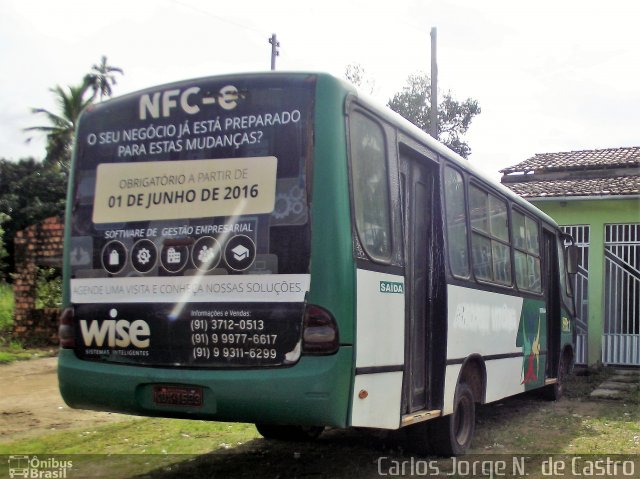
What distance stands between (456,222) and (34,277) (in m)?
10.2

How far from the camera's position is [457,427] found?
6941 millimetres

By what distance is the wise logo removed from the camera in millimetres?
5051

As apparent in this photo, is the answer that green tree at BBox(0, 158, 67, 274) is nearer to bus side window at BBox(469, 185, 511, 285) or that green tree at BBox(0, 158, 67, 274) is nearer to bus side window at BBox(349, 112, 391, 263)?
bus side window at BBox(469, 185, 511, 285)

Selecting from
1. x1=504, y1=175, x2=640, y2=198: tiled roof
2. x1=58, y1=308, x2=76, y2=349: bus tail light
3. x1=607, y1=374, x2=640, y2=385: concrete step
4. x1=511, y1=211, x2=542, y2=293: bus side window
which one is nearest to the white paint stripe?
x1=58, y1=308, x2=76, y2=349: bus tail light

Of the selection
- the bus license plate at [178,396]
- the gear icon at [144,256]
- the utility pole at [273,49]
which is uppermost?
the utility pole at [273,49]

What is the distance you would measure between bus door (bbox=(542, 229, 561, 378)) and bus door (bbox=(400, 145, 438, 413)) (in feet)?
16.1

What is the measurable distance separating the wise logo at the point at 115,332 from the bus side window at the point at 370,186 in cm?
160

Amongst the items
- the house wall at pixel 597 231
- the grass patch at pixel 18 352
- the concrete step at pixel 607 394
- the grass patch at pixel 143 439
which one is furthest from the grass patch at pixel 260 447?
the house wall at pixel 597 231

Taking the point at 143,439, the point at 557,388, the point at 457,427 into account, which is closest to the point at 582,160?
the point at 557,388

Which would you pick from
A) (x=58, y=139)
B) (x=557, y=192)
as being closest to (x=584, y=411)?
(x=557, y=192)

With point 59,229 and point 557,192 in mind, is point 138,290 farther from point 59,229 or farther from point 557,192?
point 557,192

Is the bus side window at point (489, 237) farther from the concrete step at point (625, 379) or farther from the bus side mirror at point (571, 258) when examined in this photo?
the concrete step at point (625, 379)

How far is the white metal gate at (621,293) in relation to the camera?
1495cm

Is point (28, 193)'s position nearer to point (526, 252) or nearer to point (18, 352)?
point (18, 352)
